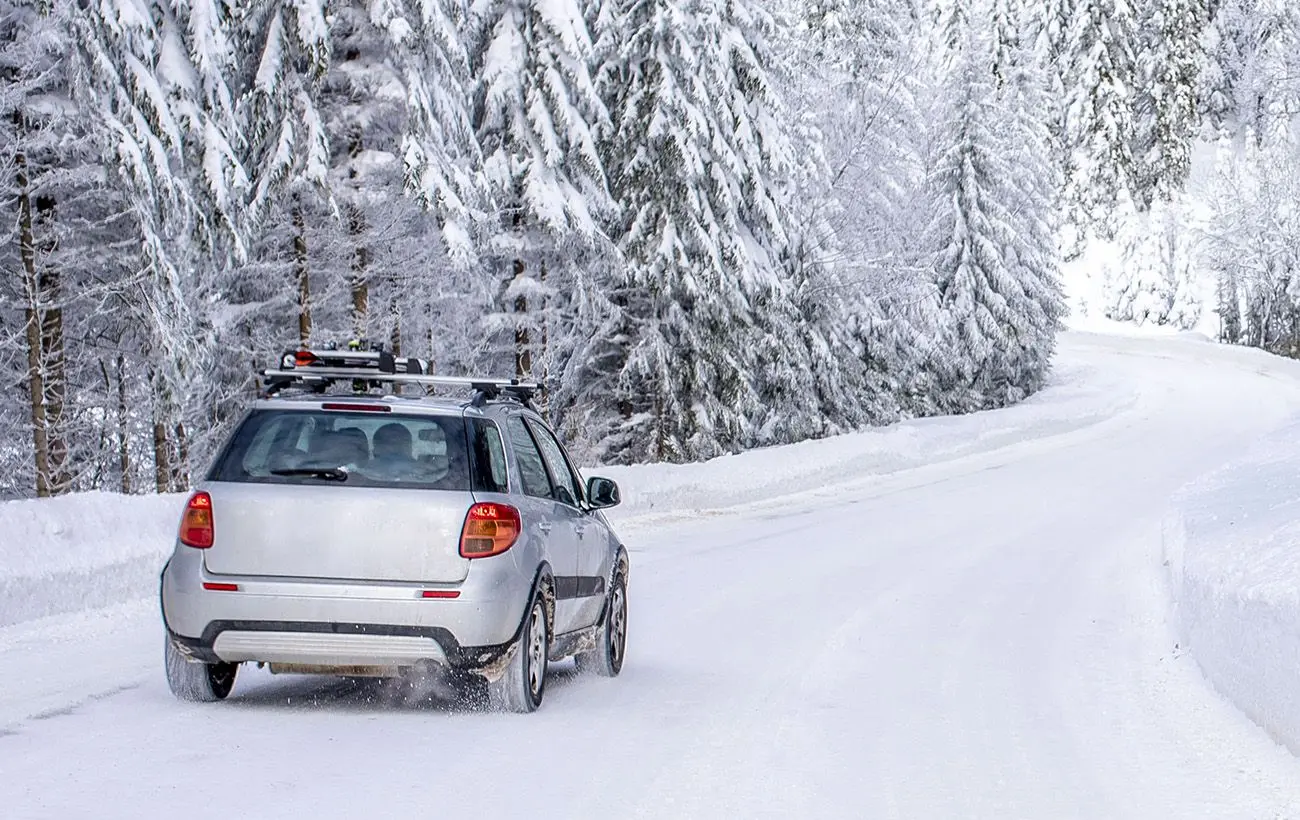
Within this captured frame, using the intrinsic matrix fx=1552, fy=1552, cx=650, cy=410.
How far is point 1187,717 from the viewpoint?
29.6 ft

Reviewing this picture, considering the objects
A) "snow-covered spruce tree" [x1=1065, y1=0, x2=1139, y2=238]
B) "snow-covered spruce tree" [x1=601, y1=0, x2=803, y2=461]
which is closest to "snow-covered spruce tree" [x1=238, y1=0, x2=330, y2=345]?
"snow-covered spruce tree" [x1=601, y1=0, x2=803, y2=461]

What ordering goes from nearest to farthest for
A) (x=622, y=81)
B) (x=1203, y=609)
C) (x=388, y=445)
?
(x=388, y=445), (x=1203, y=609), (x=622, y=81)

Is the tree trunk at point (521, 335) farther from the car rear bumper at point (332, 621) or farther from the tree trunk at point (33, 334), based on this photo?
the car rear bumper at point (332, 621)

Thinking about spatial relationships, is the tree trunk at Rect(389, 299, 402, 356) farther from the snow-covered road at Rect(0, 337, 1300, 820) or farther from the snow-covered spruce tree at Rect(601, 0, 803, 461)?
the snow-covered road at Rect(0, 337, 1300, 820)

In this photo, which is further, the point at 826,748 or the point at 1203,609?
the point at 1203,609

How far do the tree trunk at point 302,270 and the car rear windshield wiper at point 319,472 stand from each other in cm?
1831

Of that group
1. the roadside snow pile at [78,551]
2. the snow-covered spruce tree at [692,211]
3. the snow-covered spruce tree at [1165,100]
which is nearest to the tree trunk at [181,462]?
the snow-covered spruce tree at [692,211]

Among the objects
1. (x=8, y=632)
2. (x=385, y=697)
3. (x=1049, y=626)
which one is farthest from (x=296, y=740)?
(x=1049, y=626)

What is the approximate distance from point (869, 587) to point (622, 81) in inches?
781

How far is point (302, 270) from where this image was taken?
26.5 meters

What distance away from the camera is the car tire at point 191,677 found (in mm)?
8070

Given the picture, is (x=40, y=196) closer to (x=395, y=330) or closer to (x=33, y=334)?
(x=33, y=334)

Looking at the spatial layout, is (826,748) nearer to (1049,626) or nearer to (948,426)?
(1049,626)

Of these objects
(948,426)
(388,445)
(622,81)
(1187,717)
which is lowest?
(948,426)
